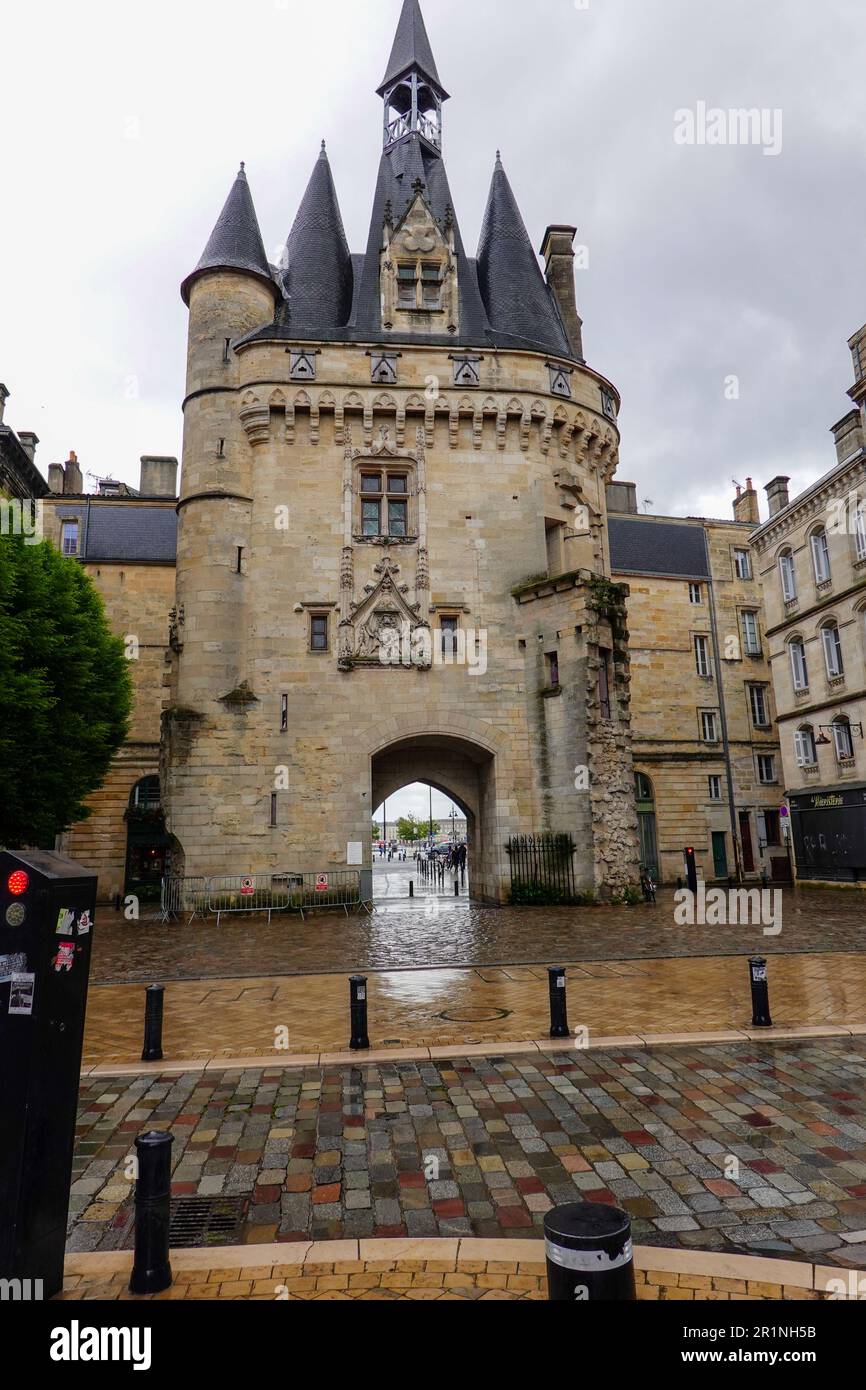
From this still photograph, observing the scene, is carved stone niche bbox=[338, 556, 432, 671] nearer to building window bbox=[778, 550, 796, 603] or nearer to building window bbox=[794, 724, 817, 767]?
building window bbox=[778, 550, 796, 603]

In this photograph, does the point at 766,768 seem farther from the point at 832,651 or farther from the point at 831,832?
the point at 832,651

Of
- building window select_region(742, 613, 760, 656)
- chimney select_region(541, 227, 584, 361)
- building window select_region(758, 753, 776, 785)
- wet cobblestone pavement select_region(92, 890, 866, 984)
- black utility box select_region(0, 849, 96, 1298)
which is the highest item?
chimney select_region(541, 227, 584, 361)

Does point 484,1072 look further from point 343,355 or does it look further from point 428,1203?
point 343,355

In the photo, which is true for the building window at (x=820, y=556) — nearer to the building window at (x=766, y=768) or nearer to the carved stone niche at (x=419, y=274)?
the building window at (x=766, y=768)

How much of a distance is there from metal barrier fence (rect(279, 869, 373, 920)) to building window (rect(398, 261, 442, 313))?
60.1 feet

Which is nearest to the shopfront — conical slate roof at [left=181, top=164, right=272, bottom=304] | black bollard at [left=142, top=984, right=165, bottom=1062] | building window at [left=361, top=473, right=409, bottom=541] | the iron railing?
the iron railing

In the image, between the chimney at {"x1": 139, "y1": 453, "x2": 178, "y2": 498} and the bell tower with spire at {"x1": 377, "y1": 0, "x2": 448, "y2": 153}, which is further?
the chimney at {"x1": 139, "y1": 453, "x2": 178, "y2": 498}

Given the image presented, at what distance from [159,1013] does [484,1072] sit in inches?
117

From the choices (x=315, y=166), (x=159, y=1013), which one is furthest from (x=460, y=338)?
(x=159, y=1013)

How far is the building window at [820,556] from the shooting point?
2694 cm

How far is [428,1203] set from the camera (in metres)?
4.23

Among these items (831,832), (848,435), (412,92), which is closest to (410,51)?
(412,92)

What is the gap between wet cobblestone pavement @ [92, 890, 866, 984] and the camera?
1221 centimetres

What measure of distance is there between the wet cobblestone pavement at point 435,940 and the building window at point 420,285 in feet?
63.8
